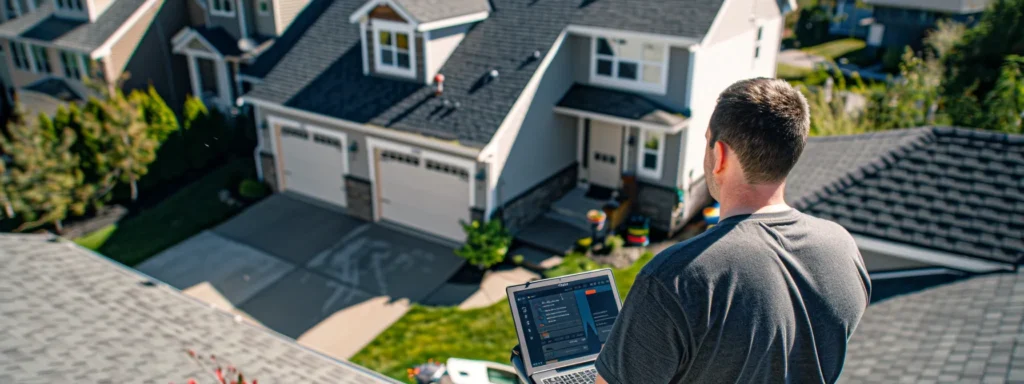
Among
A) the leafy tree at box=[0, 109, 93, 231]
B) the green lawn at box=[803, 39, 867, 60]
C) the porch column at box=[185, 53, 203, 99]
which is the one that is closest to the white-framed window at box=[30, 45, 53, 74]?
the porch column at box=[185, 53, 203, 99]

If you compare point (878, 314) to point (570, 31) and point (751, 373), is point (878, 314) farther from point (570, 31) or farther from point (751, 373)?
point (570, 31)

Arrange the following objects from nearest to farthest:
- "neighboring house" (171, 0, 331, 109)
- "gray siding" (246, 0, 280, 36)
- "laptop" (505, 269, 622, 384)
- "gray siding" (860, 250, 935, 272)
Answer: "laptop" (505, 269, 622, 384), "gray siding" (860, 250, 935, 272), "neighboring house" (171, 0, 331, 109), "gray siding" (246, 0, 280, 36)

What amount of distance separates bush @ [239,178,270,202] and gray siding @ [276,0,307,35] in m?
5.59

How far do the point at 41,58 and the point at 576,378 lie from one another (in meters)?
27.4

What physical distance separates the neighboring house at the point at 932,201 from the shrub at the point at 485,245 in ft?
21.1

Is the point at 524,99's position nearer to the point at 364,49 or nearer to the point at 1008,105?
the point at 364,49

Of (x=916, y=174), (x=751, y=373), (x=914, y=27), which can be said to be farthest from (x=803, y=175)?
(x=914, y=27)

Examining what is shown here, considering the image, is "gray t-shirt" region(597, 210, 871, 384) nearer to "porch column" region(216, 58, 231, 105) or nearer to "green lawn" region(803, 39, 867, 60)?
"porch column" region(216, 58, 231, 105)

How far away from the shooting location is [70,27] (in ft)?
76.4

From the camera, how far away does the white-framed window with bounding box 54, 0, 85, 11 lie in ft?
76.4

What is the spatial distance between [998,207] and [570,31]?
30.8 feet

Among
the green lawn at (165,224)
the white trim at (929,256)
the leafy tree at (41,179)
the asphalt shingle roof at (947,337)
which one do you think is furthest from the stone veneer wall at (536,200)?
the leafy tree at (41,179)

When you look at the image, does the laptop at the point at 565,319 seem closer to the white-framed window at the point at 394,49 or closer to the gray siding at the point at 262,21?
the white-framed window at the point at 394,49

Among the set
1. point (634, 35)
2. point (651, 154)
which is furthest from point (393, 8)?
point (651, 154)
